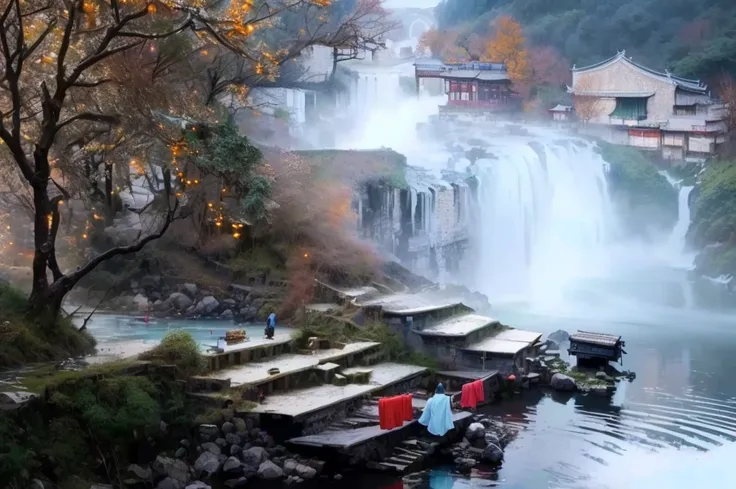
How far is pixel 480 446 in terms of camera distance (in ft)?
48.7

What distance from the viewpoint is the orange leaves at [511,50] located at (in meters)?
47.4

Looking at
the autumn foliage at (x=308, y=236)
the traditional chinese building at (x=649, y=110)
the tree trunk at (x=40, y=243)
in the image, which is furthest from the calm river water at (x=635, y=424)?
the traditional chinese building at (x=649, y=110)

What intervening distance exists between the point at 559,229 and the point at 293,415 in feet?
88.0

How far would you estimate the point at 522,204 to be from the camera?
120ft

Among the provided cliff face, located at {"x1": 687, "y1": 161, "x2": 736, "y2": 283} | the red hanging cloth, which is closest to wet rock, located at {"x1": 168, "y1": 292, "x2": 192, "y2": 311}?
the red hanging cloth

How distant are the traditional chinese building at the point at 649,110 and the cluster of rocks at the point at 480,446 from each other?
30.9 m

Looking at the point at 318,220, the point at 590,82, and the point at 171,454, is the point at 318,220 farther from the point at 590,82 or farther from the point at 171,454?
the point at 590,82

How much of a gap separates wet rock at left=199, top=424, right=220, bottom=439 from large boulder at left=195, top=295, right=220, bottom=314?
381 inches

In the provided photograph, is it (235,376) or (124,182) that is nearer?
(235,376)

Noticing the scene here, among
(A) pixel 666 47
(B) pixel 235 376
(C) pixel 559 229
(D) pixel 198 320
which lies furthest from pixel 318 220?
(A) pixel 666 47

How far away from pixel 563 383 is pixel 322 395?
7.60 metres

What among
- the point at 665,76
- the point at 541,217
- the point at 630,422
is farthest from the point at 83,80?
the point at 665,76

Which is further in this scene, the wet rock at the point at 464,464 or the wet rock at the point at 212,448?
the wet rock at the point at 464,464

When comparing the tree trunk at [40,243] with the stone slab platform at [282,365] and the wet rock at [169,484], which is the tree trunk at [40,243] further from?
the wet rock at [169,484]
